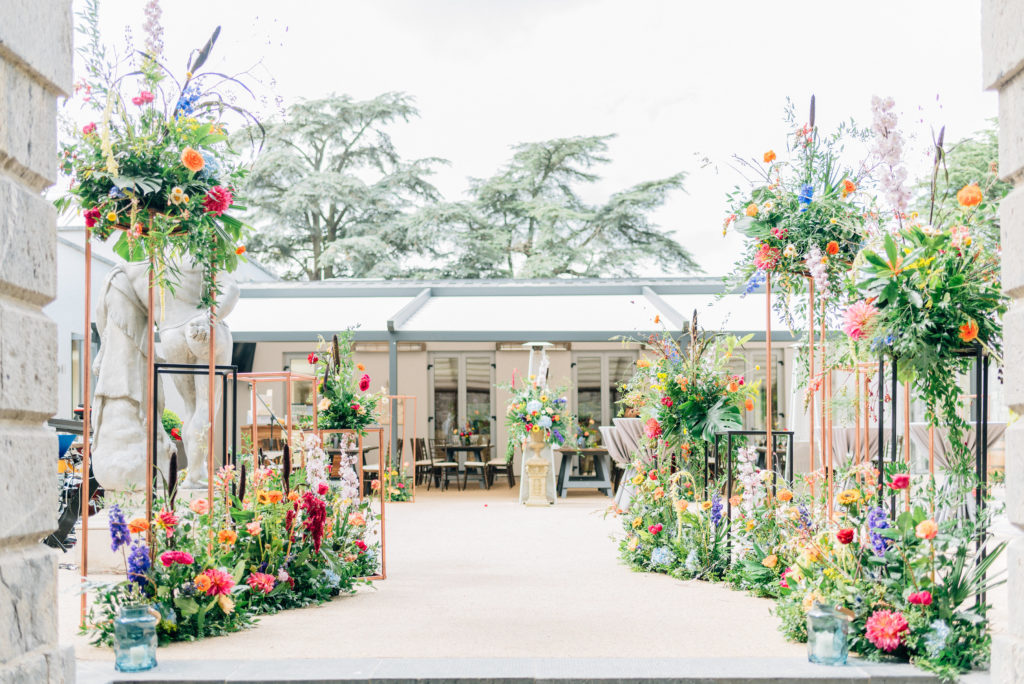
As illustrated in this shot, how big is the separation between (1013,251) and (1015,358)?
201 mm

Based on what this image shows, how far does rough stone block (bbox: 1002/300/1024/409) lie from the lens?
1708mm

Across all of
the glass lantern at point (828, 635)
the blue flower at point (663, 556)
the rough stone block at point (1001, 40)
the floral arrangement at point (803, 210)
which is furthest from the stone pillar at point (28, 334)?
the blue flower at point (663, 556)

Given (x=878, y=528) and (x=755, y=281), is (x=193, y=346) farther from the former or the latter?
(x=878, y=528)

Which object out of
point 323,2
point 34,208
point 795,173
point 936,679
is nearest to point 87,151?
point 34,208

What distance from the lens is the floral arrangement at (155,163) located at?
3594 mm

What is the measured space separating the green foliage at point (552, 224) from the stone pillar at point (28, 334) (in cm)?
1615

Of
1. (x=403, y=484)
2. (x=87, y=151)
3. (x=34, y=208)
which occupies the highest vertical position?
(x=87, y=151)

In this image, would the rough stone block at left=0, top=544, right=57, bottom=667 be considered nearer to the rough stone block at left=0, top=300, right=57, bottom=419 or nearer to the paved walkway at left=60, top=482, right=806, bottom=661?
the rough stone block at left=0, top=300, right=57, bottom=419

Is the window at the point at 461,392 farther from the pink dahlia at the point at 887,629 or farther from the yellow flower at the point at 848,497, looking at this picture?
the pink dahlia at the point at 887,629

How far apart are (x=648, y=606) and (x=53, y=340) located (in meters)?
3.41

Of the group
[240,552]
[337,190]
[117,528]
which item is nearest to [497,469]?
[337,190]

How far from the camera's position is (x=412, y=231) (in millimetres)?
18375

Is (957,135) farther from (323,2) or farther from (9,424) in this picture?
(9,424)

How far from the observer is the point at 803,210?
4.22 m
